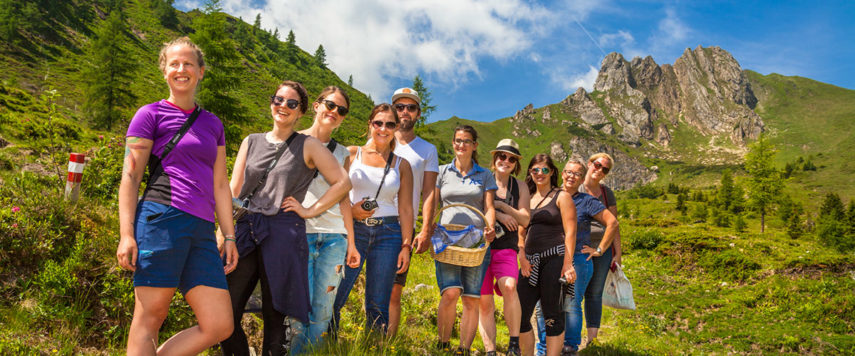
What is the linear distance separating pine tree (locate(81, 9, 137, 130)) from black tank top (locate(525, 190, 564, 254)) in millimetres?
54933

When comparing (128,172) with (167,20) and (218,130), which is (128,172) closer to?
(218,130)

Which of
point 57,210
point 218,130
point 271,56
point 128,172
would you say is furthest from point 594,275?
point 271,56

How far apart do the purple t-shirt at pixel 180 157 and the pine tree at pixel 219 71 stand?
2138 cm

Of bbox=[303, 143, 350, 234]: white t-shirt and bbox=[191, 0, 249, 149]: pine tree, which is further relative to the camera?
bbox=[191, 0, 249, 149]: pine tree

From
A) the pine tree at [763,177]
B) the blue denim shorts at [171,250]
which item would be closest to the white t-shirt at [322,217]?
the blue denim shorts at [171,250]

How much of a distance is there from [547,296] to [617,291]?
184 cm

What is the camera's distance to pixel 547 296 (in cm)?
468

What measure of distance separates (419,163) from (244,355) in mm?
2269

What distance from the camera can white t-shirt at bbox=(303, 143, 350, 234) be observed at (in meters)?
3.24

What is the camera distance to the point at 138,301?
2162mm

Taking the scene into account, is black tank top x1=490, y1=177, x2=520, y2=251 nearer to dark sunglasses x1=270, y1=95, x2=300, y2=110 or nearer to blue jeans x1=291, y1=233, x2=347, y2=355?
blue jeans x1=291, y1=233, x2=347, y2=355

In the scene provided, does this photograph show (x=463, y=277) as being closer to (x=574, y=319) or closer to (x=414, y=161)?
(x=414, y=161)

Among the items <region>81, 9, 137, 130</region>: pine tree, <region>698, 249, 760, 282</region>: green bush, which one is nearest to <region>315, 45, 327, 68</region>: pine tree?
<region>81, 9, 137, 130</region>: pine tree

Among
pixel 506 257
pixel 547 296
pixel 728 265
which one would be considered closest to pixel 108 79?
pixel 506 257
